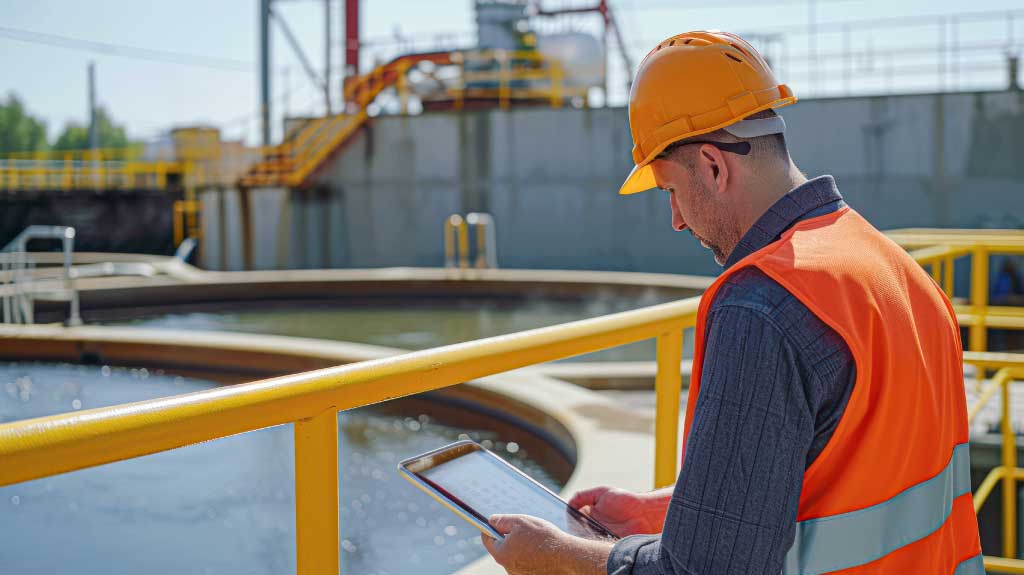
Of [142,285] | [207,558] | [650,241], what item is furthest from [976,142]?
[207,558]

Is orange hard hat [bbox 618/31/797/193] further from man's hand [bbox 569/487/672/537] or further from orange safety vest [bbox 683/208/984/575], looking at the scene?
man's hand [bbox 569/487/672/537]

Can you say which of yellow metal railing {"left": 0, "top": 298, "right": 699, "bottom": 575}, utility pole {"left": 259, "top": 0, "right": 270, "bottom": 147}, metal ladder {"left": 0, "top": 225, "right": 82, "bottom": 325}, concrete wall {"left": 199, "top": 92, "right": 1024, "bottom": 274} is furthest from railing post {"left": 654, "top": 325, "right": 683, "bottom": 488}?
utility pole {"left": 259, "top": 0, "right": 270, "bottom": 147}

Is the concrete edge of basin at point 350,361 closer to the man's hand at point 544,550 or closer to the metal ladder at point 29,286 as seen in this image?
the metal ladder at point 29,286

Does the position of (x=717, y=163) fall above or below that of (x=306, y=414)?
above

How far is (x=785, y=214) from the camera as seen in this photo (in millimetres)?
Answer: 1220

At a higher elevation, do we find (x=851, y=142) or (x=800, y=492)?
(x=851, y=142)

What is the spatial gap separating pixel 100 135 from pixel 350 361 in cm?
11052

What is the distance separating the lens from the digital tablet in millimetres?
1454

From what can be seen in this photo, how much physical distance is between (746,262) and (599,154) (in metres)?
16.4

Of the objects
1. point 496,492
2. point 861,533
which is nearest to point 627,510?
point 496,492

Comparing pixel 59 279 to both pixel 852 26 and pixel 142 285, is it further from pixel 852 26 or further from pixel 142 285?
pixel 852 26

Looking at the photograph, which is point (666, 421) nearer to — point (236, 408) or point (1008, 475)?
point (1008, 475)

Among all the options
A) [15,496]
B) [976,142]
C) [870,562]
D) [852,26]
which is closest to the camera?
[870,562]

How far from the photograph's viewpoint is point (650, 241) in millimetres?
16938
